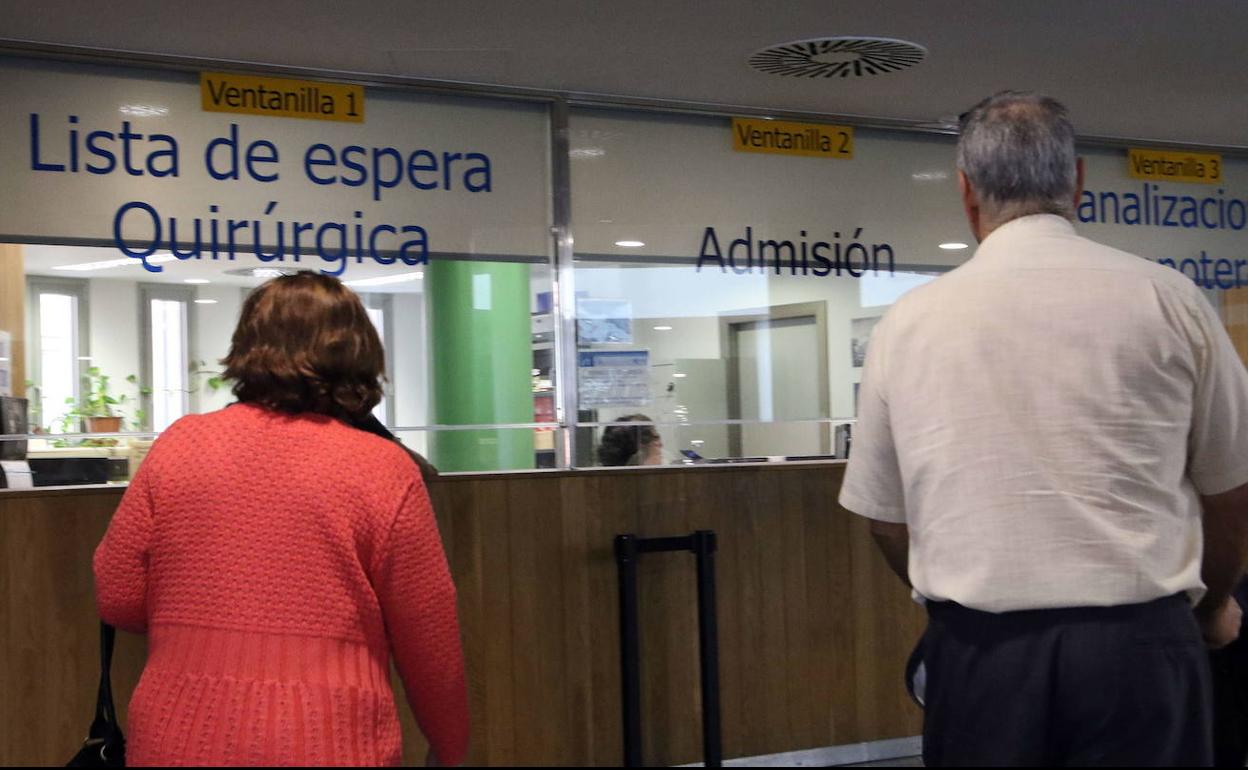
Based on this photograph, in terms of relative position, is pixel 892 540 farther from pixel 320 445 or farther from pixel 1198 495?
pixel 320 445

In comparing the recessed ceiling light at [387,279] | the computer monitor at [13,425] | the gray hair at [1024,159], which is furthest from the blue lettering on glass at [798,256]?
the gray hair at [1024,159]

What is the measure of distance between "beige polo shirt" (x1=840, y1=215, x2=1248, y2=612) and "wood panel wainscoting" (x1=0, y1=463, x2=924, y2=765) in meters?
2.62

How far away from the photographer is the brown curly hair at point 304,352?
6.68 feet

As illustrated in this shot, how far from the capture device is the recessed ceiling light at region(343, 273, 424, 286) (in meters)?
4.42

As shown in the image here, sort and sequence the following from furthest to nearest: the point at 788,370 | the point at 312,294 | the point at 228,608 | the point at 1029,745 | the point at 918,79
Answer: the point at 788,370 → the point at 918,79 → the point at 312,294 → the point at 228,608 → the point at 1029,745

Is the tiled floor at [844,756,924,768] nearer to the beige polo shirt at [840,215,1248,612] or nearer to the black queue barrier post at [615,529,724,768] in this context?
the black queue barrier post at [615,529,724,768]

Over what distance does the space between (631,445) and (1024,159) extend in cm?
282

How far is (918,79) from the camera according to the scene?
4664mm

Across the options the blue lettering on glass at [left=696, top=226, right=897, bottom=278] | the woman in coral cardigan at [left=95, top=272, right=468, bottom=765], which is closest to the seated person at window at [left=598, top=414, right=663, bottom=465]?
the blue lettering on glass at [left=696, top=226, right=897, bottom=278]

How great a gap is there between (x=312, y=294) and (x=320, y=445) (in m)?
0.24

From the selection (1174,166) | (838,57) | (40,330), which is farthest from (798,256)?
(40,330)

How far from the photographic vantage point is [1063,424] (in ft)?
6.07

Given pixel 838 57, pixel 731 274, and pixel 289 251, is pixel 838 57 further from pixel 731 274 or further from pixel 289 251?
pixel 289 251

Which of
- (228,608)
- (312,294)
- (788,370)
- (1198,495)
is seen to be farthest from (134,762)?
(788,370)
